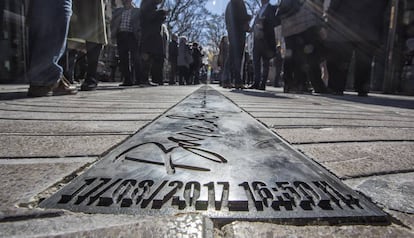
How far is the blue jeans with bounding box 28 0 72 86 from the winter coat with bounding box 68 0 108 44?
1298 millimetres

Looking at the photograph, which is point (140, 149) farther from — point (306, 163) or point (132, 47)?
point (132, 47)

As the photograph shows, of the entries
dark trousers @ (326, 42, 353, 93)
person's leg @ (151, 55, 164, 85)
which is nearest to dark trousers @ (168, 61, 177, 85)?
person's leg @ (151, 55, 164, 85)

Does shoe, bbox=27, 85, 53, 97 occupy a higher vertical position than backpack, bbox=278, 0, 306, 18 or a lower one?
lower

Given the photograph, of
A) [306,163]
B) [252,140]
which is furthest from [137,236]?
[252,140]

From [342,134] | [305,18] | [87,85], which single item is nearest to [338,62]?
[305,18]

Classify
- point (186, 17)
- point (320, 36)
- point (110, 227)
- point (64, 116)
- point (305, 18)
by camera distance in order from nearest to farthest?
point (110, 227)
point (64, 116)
point (305, 18)
point (320, 36)
point (186, 17)

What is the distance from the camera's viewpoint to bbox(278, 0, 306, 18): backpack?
5.98 metres

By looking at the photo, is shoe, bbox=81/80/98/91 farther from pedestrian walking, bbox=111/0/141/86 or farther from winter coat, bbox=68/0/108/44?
pedestrian walking, bbox=111/0/141/86

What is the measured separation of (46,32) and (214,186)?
8.75ft

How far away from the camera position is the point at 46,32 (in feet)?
9.29

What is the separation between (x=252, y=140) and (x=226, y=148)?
7.4 inches

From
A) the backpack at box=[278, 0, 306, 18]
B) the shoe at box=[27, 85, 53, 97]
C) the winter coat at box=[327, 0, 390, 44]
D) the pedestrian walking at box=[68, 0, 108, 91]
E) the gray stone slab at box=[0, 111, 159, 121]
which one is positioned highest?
the backpack at box=[278, 0, 306, 18]

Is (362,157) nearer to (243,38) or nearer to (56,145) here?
(56,145)
